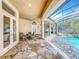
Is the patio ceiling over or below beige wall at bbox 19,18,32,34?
over

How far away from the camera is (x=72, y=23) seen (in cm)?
377

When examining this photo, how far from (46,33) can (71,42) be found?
4662mm

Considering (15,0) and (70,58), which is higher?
(15,0)

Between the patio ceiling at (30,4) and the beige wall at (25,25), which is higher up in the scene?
the patio ceiling at (30,4)

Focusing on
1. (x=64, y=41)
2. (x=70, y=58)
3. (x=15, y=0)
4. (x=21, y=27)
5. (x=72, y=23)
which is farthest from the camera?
(x=21, y=27)

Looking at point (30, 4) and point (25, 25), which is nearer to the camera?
point (30, 4)

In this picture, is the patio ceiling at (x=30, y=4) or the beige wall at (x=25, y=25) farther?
the beige wall at (x=25, y=25)

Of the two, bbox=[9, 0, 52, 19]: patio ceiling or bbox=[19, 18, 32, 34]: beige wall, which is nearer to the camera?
bbox=[9, 0, 52, 19]: patio ceiling

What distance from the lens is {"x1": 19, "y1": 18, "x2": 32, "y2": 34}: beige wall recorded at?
10867 millimetres

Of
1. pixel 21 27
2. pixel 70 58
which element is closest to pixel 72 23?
pixel 70 58

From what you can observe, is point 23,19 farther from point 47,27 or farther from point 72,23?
point 72,23

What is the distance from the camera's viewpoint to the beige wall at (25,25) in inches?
428

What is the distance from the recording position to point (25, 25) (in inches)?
446

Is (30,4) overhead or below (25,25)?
overhead
